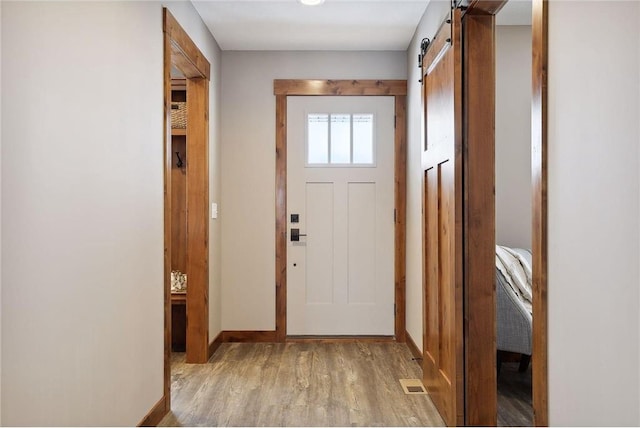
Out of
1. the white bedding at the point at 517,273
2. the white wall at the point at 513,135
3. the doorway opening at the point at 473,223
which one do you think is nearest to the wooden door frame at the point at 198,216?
the doorway opening at the point at 473,223

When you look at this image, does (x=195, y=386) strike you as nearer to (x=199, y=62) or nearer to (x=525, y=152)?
(x=199, y=62)

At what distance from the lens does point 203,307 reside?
379cm

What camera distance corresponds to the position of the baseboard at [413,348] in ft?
12.7

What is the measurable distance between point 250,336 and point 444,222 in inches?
91.6

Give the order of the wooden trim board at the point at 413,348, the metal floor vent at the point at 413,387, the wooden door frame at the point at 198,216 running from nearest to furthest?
the metal floor vent at the point at 413,387 < the wooden door frame at the point at 198,216 < the wooden trim board at the point at 413,348

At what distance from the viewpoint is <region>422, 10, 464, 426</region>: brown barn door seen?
2549 mm

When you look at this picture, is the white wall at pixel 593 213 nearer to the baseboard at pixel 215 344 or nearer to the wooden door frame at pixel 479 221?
the wooden door frame at pixel 479 221

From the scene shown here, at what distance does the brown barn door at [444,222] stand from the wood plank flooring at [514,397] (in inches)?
14.5

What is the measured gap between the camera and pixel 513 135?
395 centimetres

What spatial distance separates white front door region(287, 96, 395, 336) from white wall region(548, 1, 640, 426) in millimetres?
2919

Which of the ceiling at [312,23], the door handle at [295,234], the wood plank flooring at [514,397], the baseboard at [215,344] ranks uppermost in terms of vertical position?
the ceiling at [312,23]

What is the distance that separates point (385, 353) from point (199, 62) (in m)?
2.56

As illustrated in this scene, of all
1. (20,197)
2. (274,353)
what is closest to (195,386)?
(274,353)

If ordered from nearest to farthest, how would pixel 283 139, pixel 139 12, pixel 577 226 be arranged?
1. pixel 577 226
2. pixel 139 12
3. pixel 283 139
